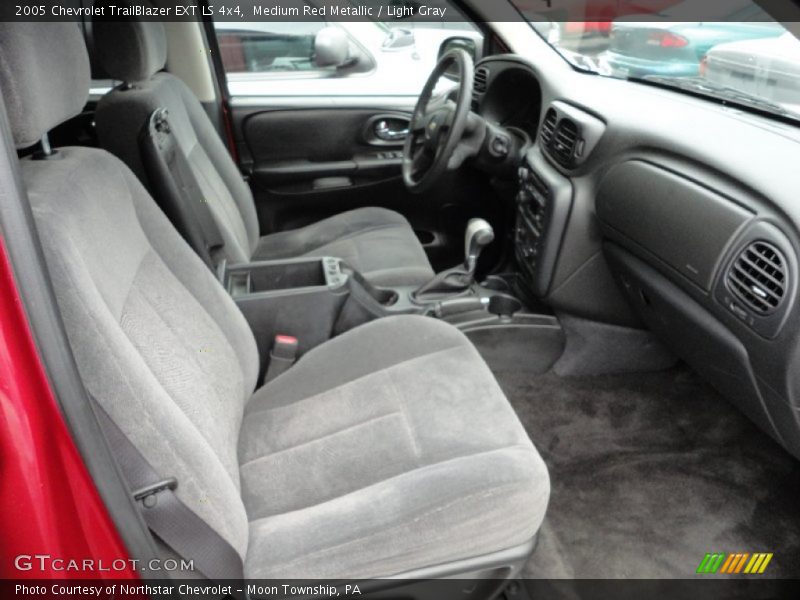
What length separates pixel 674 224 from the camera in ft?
4.45

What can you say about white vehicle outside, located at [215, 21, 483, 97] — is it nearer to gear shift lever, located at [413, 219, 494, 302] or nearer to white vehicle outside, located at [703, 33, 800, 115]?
gear shift lever, located at [413, 219, 494, 302]

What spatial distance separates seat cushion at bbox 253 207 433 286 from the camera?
2045 mm

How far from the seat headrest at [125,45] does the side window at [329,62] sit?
91 cm

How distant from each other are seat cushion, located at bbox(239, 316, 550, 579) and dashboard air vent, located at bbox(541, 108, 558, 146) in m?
0.73

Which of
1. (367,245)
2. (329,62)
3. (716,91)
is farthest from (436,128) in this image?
(716,91)

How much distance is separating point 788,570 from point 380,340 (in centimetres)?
101

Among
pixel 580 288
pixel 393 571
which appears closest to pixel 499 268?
pixel 580 288

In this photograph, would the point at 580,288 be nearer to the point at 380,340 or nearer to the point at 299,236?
the point at 380,340

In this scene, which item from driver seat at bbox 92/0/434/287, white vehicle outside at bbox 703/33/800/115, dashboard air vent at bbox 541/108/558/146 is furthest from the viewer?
dashboard air vent at bbox 541/108/558/146

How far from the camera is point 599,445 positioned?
5.98ft

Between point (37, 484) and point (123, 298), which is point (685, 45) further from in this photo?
point (37, 484)

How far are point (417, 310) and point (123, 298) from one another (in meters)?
1.02

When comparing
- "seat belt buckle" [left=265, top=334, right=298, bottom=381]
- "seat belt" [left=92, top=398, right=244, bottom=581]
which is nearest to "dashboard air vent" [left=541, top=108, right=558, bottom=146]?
"seat belt buckle" [left=265, top=334, right=298, bottom=381]

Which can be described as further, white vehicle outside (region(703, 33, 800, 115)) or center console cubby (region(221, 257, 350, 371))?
center console cubby (region(221, 257, 350, 371))
